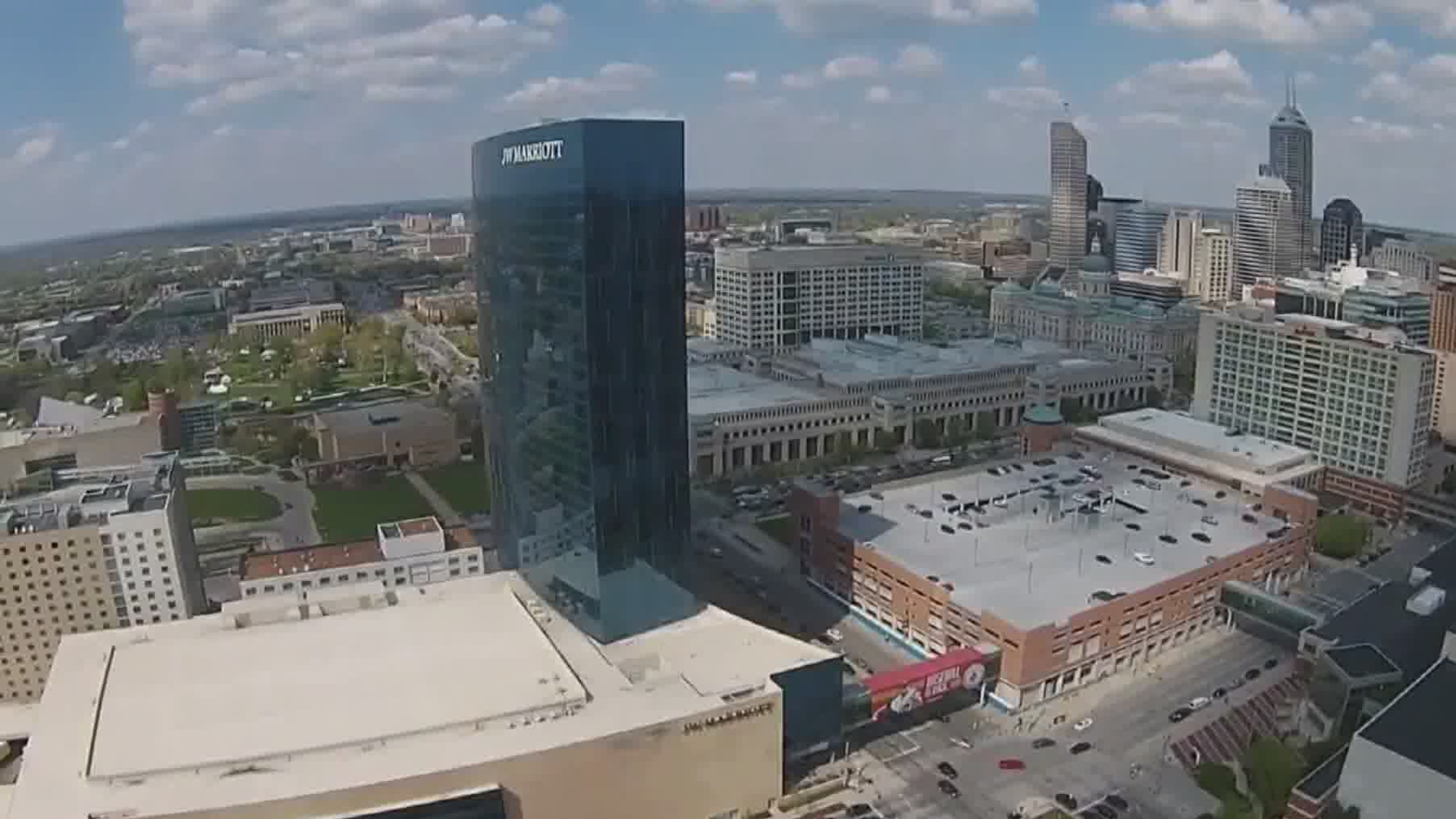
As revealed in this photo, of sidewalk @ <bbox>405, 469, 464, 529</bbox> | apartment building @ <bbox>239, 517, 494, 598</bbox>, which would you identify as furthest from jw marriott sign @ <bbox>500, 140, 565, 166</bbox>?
sidewalk @ <bbox>405, 469, 464, 529</bbox>

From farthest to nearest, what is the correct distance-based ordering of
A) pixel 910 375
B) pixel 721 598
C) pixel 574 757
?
pixel 910 375 → pixel 721 598 → pixel 574 757

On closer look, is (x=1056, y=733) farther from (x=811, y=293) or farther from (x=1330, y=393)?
(x=811, y=293)

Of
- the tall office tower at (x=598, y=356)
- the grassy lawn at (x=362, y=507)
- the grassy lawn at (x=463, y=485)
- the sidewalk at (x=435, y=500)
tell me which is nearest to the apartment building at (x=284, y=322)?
the grassy lawn at (x=463, y=485)

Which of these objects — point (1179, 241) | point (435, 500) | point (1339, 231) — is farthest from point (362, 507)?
point (1339, 231)

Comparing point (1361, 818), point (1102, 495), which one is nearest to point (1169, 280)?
point (1102, 495)

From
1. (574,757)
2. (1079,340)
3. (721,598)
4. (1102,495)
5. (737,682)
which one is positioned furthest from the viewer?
(1079,340)

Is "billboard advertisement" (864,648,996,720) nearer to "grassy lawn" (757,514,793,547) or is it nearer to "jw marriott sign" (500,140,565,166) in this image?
"grassy lawn" (757,514,793,547)

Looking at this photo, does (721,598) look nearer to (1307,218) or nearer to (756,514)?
(756,514)
